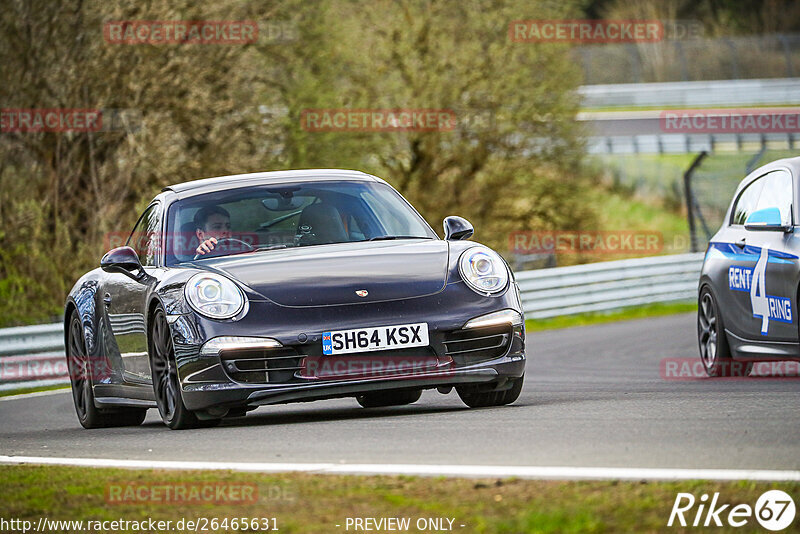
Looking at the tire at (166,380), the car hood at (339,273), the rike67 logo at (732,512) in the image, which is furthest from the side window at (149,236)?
the rike67 logo at (732,512)

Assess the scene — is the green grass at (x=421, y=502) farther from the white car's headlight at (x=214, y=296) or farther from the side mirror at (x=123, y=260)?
the side mirror at (x=123, y=260)

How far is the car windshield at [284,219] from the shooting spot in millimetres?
9047

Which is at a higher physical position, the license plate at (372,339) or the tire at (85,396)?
the license plate at (372,339)

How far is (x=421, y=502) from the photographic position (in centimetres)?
525

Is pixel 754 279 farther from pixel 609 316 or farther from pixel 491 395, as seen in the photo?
pixel 609 316

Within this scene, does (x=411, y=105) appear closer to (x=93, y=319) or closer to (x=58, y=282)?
(x=58, y=282)

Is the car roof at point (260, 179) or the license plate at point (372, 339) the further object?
the car roof at point (260, 179)

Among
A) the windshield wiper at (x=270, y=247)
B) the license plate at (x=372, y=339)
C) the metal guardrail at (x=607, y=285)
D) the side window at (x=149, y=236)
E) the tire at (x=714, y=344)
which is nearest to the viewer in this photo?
the license plate at (x=372, y=339)

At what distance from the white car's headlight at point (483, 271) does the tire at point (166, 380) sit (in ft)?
5.31

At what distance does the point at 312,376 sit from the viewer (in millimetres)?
8055

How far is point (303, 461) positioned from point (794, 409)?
2631mm

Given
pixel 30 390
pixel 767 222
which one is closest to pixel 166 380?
pixel 767 222

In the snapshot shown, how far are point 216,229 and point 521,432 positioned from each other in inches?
110

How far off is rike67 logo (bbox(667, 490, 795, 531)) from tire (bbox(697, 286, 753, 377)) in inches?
239
